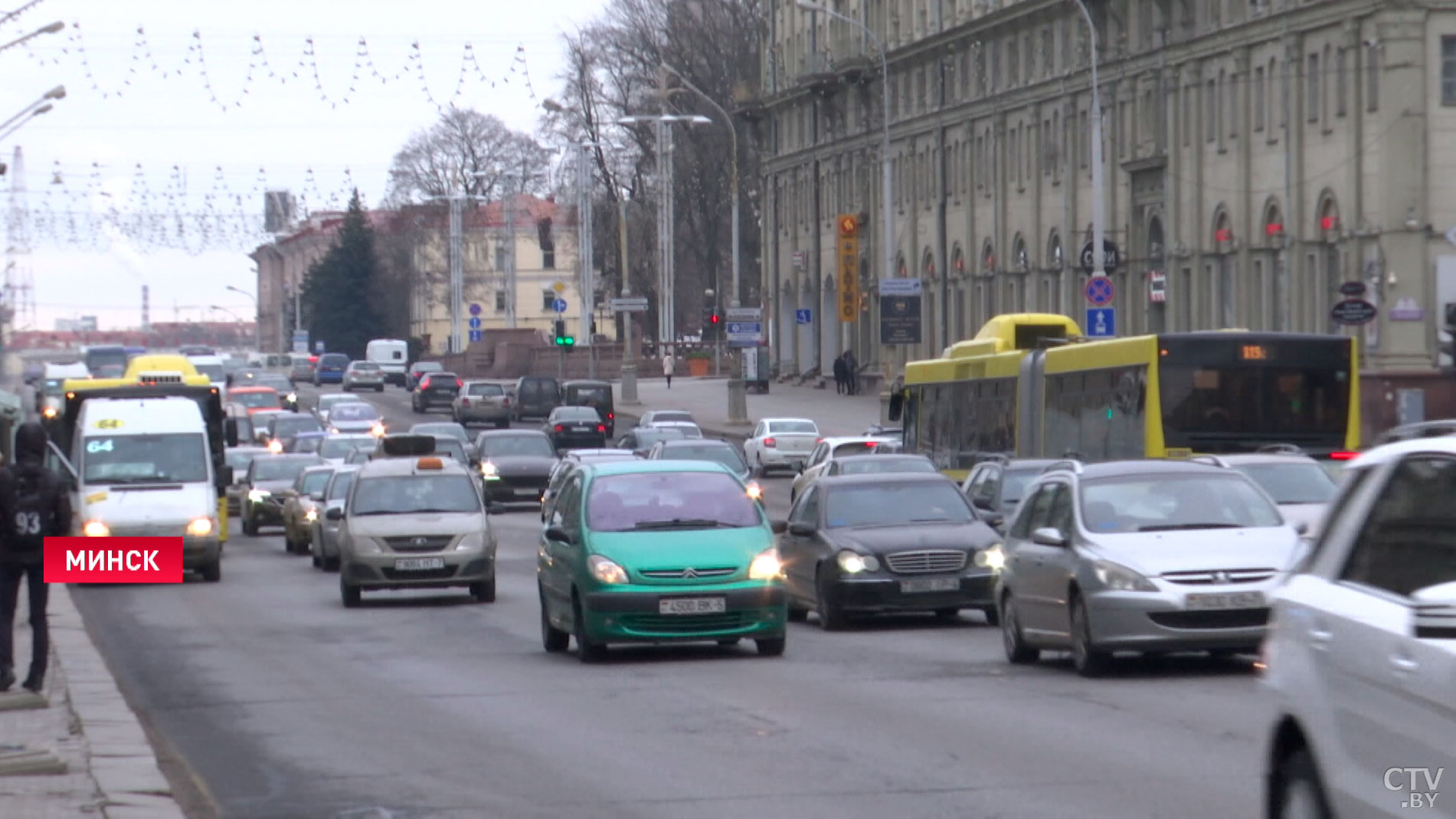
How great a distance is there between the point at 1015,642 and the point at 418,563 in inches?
386

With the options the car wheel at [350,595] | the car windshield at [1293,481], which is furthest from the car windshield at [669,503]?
the car wheel at [350,595]

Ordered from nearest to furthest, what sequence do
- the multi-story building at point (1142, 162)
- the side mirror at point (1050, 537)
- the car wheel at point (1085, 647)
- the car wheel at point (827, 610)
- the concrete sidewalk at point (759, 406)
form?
1. the car wheel at point (1085, 647)
2. the side mirror at point (1050, 537)
3. the car wheel at point (827, 610)
4. the multi-story building at point (1142, 162)
5. the concrete sidewalk at point (759, 406)

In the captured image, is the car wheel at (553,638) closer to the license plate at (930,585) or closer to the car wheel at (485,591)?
the license plate at (930,585)

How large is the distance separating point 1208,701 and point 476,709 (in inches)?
180

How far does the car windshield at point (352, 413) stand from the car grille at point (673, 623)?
165 feet

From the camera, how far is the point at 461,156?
124 metres

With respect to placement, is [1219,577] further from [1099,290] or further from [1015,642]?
[1099,290]

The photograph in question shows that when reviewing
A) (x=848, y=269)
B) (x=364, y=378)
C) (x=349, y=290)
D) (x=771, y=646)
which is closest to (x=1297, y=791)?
(x=771, y=646)

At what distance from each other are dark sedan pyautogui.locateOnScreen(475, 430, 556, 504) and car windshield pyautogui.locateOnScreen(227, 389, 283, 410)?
2348 cm

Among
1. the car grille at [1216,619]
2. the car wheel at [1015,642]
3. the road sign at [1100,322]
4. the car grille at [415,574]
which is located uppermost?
the road sign at [1100,322]

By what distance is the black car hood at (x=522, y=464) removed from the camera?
4941 centimetres

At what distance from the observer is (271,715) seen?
14.7 metres

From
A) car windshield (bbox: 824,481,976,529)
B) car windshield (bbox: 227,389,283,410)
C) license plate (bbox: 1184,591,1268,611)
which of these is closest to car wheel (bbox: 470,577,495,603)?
car windshield (bbox: 824,481,976,529)

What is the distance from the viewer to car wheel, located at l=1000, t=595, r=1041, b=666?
56.4 ft
